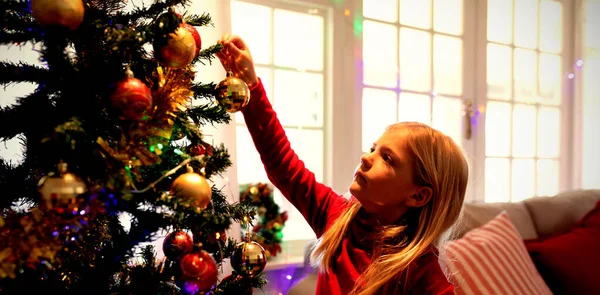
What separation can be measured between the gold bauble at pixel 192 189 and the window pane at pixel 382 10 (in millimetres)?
1708

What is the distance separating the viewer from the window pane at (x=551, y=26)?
2798 mm

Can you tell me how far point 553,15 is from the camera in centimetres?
284

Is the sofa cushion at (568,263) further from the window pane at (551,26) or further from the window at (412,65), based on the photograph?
the window pane at (551,26)

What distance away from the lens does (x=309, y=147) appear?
77.2 inches

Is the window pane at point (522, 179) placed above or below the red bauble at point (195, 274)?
below

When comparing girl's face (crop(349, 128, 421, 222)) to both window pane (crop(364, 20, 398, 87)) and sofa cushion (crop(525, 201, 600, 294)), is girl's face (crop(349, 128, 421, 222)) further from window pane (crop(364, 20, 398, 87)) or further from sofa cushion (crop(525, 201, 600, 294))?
window pane (crop(364, 20, 398, 87))

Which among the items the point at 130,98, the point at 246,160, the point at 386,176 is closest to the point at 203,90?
the point at 130,98

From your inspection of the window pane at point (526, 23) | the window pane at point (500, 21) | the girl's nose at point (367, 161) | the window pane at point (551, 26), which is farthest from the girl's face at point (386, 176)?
the window pane at point (551, 26)

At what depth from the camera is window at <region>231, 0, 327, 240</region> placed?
183 cm

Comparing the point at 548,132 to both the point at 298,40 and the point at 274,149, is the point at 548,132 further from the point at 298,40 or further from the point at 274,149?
the point at 274,149

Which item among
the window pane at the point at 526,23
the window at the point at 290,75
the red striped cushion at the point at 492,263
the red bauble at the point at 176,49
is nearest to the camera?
the red bauble at the point at 176,49

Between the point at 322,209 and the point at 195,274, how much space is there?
62cm

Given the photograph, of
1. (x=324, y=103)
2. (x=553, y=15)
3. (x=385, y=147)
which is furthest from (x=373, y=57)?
(x=553, y=15)

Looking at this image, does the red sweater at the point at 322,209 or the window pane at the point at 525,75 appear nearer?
the red sweater at the point at 322,209
